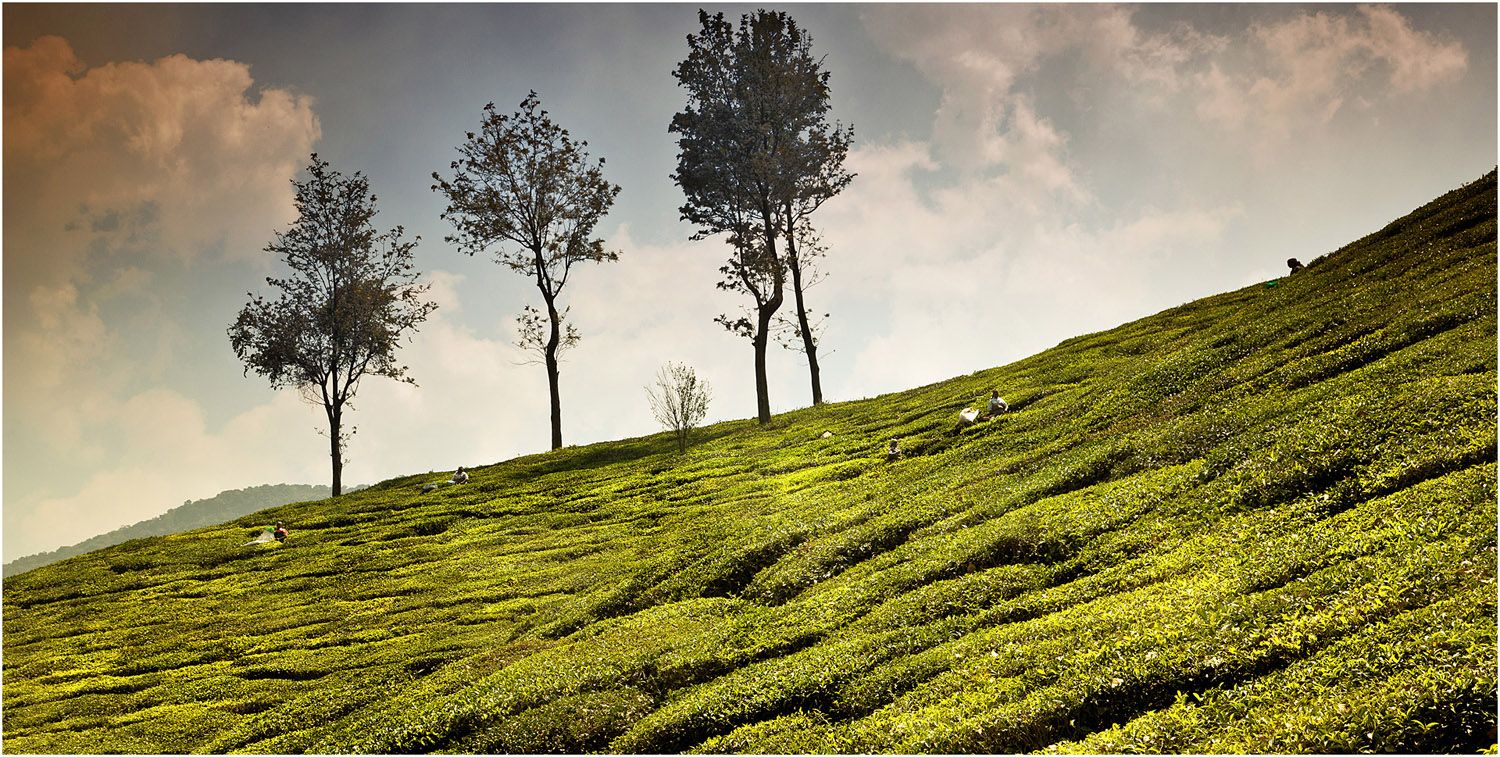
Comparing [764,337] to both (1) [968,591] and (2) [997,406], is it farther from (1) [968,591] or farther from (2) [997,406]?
(1) [968,591]

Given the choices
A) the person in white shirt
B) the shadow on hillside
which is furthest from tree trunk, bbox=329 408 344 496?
the person in white shirt

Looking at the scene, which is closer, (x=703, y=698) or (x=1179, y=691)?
(x=1179, y=691)

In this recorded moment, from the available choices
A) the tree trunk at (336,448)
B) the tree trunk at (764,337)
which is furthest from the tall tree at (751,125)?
the tree trunk at (336,448)

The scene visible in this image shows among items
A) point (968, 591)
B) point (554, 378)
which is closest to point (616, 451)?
point (554, 378)

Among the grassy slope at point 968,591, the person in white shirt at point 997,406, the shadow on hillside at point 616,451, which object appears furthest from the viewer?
the shadow on hillside at point 616,451

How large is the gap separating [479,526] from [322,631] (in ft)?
38.6

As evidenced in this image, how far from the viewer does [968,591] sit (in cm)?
1598

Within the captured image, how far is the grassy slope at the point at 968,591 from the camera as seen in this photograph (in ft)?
34.4

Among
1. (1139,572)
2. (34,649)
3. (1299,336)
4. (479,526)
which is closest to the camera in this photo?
(1139,572)

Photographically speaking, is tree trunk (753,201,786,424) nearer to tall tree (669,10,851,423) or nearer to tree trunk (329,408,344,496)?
tall tree (669,10,851,423)

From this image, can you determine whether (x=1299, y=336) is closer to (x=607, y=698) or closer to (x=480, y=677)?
(x=607, y=698)

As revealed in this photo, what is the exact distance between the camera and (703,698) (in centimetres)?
1479

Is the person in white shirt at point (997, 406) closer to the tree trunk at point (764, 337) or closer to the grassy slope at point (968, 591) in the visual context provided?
the grassy slope at point (968, 591)

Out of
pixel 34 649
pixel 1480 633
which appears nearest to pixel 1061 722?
pixel 1480 633
